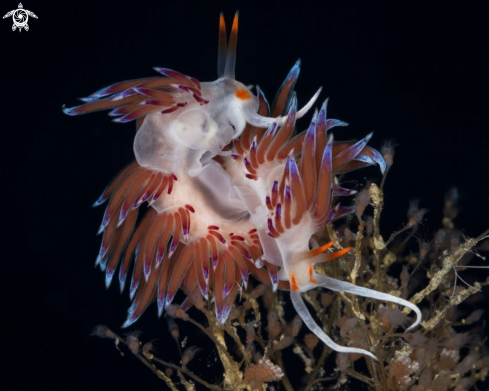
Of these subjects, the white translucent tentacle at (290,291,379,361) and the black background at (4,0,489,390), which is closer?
the white translucent tentacle at (290,291,379,361)

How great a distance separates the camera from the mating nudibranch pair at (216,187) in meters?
2.93

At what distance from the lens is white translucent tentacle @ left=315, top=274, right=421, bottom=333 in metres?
2.50

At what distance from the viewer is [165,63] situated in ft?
15.0

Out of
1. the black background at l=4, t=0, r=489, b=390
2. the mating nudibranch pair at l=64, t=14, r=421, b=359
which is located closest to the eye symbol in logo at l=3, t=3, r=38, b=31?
the black background at l=4, t=0, r=489, b=390

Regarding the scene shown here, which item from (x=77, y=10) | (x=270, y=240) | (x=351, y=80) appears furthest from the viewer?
(x=351, y=80)

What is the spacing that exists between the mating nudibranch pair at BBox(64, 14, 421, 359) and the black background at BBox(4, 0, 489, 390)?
1.14 m

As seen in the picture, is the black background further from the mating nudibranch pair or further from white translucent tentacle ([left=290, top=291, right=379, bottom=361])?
white translucent tentacle ([left=290, top=291, right=379, bottom=361])

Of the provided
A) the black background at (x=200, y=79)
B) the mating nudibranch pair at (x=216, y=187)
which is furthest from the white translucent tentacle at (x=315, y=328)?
the black background at (x=200, y=79)

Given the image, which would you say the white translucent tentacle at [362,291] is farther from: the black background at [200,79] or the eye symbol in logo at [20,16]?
the eye symbol in logo at [20,16]

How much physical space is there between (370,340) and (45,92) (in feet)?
12.8

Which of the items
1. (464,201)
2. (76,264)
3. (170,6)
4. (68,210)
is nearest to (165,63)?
(170,6)

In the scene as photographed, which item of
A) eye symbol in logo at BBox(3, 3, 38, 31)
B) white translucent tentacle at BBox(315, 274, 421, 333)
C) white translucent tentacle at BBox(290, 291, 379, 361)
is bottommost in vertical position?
white translucent tentacle at BBox(290, 291, 379, 361)

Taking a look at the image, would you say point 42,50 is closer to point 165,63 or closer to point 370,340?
point 165,63

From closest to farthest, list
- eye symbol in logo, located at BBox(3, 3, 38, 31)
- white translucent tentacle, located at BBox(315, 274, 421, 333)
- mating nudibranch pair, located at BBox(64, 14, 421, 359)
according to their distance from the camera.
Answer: white translucent tentacle, located at BBox(315, 274, 421, 333), mating nudibranch pair, located at BBox(64, 14, 421, 359), eye symbol in logo, located at BBox(3, 3, 38, 31)
